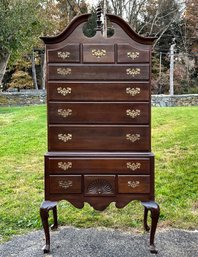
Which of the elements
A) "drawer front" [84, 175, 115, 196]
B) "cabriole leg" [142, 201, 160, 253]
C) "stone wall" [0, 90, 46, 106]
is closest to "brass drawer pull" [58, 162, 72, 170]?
"drawer front" [84, 175, 115, 196]

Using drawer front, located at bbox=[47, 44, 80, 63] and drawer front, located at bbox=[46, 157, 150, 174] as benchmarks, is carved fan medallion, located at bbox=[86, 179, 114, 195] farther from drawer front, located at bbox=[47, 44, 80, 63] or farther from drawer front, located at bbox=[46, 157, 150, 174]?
drawer front, located at bbox=[47, 44, 80, 63]

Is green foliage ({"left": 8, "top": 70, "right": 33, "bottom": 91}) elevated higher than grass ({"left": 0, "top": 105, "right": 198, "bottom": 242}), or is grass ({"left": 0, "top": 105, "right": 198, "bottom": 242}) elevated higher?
green foliage ({"left": 8, "top": 70, "right": 33, "bottom": 91})

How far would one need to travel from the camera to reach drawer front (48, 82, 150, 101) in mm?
2229

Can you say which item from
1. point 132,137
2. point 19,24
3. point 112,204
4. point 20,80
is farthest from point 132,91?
point 20,80

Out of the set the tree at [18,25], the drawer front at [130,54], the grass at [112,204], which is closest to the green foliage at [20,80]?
the tree at [18,25]

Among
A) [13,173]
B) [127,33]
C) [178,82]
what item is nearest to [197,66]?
[178,82]

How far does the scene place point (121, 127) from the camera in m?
2.26

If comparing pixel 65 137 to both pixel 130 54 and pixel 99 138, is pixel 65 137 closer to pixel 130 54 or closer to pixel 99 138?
pixel 99 138

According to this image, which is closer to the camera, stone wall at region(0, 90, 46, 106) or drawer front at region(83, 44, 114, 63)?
drawer front at region(83, 44, 114, 63)

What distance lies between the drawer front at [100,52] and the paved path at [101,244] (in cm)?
133

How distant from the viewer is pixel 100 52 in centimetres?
221

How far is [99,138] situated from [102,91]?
1.05 feet

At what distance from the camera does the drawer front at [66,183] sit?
7.52ft

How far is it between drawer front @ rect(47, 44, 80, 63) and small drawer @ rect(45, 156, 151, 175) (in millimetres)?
661
